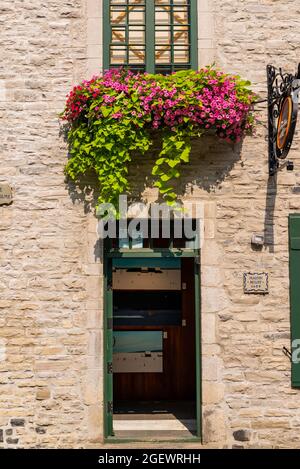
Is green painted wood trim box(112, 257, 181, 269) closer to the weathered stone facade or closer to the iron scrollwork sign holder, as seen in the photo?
the weathered stone facade

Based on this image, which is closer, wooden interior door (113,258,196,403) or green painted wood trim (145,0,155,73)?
green painted wood trim (145,0,155,73)

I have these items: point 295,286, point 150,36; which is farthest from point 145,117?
point 295,286

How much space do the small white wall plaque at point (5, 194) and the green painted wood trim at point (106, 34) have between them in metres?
1.82

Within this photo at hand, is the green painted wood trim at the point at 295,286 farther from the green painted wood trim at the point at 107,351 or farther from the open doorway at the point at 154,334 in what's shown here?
the open doorway at the point at 154,334

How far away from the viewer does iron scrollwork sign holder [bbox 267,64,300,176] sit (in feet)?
19.3

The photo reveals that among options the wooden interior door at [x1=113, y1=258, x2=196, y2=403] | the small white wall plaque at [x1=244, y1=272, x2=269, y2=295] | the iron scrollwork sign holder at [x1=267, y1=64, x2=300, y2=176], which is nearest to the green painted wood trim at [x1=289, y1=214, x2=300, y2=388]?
the small white wall plaque at [x1=244, y1=272, x2=269, y2=295]

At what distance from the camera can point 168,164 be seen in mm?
6738

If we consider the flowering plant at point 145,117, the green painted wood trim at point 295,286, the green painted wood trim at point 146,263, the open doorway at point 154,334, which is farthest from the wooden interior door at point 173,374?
the flowering plant at point 145,117

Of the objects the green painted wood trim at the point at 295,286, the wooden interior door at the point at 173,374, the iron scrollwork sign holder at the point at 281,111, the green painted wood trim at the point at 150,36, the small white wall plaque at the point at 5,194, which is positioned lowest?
the wooden interior door at the point at 173,374

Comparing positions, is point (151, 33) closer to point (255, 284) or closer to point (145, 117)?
point (145, 117)

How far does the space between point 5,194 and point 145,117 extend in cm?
186

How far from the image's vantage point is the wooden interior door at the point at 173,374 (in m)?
8.85

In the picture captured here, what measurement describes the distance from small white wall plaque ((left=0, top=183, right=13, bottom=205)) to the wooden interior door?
3.02 metres
